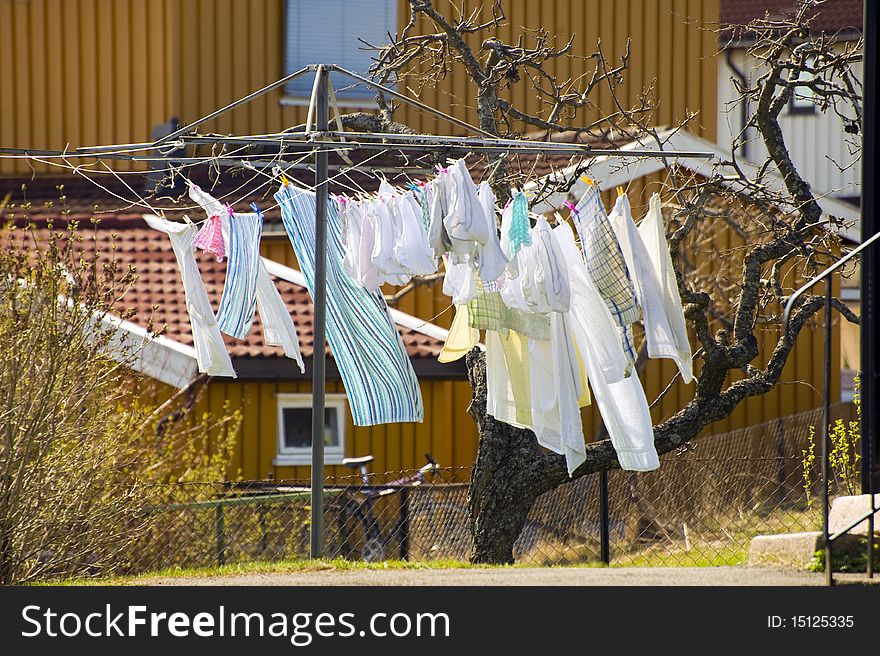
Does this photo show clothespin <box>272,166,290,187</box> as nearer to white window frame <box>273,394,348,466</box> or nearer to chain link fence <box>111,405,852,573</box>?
chain link fence <box>111,405,852,573</box>

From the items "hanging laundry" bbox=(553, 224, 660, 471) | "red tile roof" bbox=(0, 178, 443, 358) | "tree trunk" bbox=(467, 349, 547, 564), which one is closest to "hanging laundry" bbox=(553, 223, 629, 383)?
"hanging laundry" bbox=(553, 224, 660, 471)

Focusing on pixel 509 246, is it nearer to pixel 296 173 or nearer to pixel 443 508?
pixel 443 508

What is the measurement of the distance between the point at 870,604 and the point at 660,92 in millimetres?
11954

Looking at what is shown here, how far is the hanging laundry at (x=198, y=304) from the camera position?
319 inches

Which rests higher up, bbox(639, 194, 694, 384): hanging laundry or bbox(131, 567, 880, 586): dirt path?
bbox(639, 194, 694, 384): hanging laundry

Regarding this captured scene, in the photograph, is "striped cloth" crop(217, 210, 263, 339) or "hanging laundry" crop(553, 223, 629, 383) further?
"striped cloth" crop(217, 210, 263, 339)

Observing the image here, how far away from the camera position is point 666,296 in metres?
7.62

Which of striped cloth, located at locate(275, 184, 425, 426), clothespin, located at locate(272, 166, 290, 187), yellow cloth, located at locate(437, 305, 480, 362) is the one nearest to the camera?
clothespin, located at locate(272, 166, 290, 187)

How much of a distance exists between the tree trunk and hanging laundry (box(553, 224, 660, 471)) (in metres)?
2.29

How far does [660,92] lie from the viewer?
17344mm

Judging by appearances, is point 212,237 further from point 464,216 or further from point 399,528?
point 399,528

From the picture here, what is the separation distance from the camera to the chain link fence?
9.67 meters

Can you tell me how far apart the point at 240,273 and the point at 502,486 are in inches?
117

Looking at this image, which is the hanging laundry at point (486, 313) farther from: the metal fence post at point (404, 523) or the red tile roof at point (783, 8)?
the red tile roof at point (783, 8)
